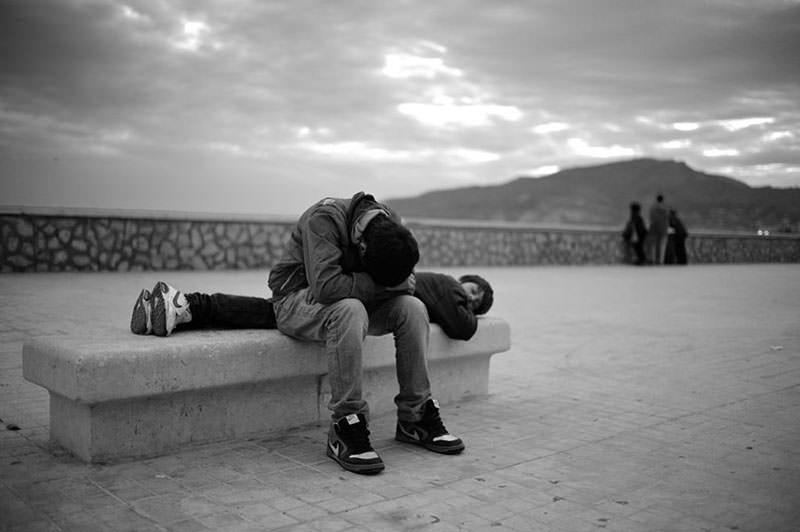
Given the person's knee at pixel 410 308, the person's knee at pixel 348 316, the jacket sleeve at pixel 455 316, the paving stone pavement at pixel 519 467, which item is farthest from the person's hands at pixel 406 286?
the paving stone pavement at pixel 519 467

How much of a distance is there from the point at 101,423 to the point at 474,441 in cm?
177

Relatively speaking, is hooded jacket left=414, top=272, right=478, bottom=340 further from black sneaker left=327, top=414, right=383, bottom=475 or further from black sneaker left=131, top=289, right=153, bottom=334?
black sneaker left=131, top=289, right=153, bottom=334

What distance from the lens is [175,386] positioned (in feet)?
10.7

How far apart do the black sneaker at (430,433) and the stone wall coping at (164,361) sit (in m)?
0.44

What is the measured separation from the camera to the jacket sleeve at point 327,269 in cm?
343

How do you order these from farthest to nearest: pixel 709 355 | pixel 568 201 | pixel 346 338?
pixel 568 201 < pixel 709 355 < pixel 346 338

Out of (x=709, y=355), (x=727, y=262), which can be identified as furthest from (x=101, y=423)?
(x=727, y=262)

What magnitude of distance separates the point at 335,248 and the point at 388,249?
25cm

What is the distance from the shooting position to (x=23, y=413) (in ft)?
12.8

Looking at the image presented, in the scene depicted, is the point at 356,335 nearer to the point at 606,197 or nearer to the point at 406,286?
the point at 406,286

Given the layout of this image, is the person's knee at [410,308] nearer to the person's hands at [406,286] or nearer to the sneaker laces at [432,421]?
the person's hands at [406,286]

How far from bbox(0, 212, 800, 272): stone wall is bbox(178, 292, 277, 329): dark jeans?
10.4 metres

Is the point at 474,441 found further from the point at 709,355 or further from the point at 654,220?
the point at 654,220

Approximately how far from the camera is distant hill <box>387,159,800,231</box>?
79688mm
